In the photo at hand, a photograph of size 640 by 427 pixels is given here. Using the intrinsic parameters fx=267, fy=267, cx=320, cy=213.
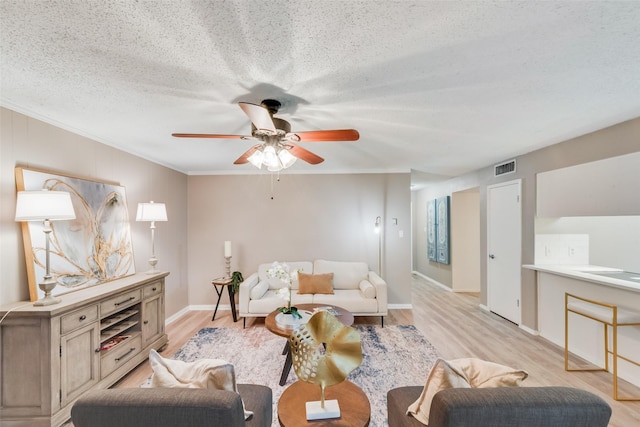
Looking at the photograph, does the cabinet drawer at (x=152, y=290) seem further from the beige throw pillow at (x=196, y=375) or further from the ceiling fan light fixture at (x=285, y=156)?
the ceiling fan light fixture at (x=285, y=156)

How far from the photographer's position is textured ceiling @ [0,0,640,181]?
1187mm

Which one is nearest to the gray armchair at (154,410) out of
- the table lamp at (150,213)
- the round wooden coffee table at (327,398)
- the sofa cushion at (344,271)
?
the round wooden coffee table at (327,398)

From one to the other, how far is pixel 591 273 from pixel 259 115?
382 centimetres

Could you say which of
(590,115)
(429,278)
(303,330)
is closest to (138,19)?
(303,330)

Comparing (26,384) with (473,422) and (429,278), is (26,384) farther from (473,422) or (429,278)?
(429,278)

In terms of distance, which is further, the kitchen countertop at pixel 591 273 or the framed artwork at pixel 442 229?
the framed artwork at pixel 442 229

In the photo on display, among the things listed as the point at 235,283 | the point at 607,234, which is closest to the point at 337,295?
the point at 235,283

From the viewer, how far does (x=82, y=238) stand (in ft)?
8.31

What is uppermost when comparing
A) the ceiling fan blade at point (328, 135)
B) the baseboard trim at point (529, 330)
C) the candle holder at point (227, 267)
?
the ceiling fan blade at point (328, 135)

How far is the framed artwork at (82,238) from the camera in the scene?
2119 millimetres

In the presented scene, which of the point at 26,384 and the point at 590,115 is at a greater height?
the point at 590,115

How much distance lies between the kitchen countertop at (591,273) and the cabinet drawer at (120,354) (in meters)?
4.69

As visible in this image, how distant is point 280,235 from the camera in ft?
15.6

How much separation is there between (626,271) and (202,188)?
19.5ft
